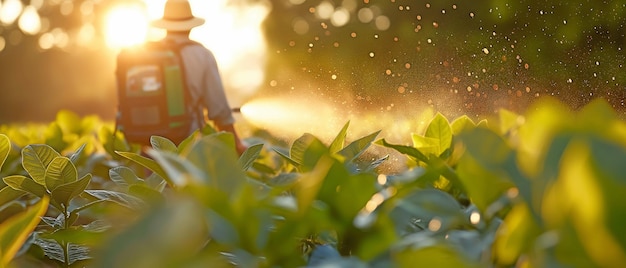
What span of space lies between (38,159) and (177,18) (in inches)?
174

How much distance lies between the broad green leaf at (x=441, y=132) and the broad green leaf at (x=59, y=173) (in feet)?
1.94

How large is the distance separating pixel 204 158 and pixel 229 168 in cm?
3

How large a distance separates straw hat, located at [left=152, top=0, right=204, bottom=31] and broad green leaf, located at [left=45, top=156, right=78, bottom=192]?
165 inches

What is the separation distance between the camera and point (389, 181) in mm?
1275

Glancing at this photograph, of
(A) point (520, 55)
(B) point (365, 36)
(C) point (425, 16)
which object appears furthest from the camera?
(B) point (365, 36)

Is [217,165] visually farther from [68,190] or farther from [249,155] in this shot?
[68,190]

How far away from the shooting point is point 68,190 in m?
1.35

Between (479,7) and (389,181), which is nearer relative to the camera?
(389,181)

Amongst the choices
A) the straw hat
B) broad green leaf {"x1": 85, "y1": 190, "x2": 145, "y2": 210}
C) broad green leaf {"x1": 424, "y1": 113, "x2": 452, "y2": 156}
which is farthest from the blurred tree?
broad green leaf {"x1": 85, "y1": 190, "x2": 145, "y2": 210}

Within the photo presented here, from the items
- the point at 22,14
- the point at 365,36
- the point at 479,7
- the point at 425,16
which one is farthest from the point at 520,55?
the point at 22,14

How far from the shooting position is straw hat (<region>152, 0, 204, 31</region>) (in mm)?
5492

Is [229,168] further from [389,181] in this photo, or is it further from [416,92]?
[416,92]

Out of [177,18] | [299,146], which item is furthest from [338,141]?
[177,18]

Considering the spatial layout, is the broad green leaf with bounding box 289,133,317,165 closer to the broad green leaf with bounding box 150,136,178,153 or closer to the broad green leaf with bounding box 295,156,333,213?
the broad green leaf with bounding box 150,136,178,153
